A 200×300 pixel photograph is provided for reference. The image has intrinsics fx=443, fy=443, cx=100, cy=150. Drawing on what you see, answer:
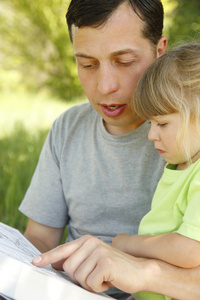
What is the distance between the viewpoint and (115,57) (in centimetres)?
175

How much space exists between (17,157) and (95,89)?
7.48ft

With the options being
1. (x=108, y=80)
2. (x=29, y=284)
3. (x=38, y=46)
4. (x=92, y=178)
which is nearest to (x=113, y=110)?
(x=108, y=80)

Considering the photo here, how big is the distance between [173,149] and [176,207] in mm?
197

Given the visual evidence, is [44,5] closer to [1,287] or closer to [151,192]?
[151,192]

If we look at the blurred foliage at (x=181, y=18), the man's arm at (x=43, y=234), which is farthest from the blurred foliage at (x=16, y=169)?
the blurred foliage at (x=181, y=18)

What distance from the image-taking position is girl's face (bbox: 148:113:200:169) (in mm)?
1444

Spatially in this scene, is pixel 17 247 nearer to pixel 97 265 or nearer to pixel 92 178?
pixel 97 265

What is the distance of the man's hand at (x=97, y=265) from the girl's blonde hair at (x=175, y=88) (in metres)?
0.40

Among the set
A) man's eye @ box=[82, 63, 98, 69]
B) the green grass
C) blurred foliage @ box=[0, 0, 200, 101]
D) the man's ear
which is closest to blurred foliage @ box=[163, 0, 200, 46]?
the green grass

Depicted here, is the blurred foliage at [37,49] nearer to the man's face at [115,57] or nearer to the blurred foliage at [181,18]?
the blurred foliage at [181,18]

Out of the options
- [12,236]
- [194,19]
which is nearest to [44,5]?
[194,19]

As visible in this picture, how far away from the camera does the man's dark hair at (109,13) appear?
68.1 inches

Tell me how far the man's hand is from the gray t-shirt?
1.81ft

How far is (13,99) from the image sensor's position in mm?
7848
